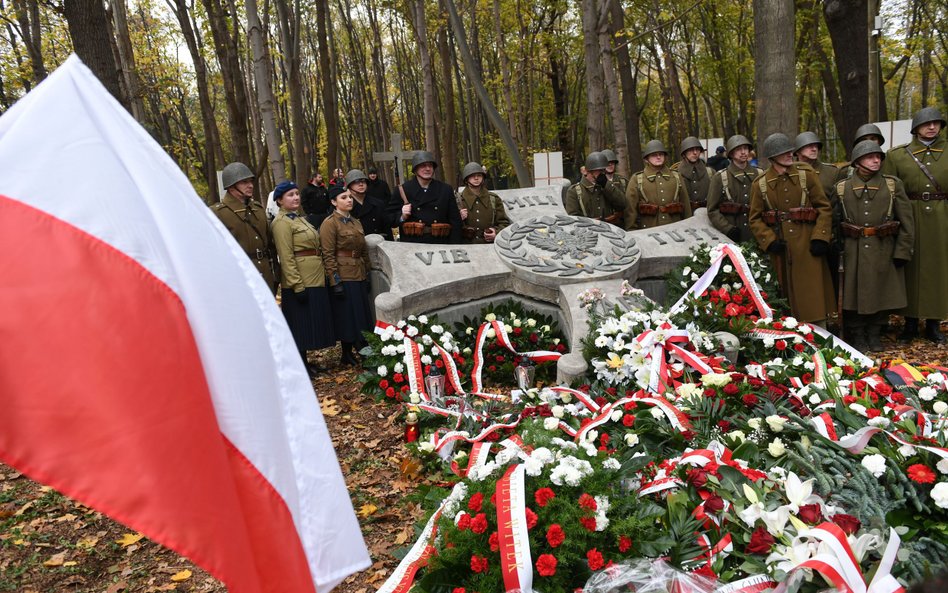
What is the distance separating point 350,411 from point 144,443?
Result: 14.4 feet

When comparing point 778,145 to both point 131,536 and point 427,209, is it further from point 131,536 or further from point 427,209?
point 131,536

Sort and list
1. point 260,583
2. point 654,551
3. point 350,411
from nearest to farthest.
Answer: point 260,583 < point 654,551 < point 350,411

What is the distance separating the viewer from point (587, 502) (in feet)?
9.23

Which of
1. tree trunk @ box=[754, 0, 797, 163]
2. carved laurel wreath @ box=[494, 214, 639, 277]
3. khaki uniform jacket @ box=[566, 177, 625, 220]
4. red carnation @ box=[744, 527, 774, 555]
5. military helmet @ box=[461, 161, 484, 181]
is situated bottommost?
red carnation @ box=[744, 527, 774, 555]

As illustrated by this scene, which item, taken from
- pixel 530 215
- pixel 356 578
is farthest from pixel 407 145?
pixel 356 578

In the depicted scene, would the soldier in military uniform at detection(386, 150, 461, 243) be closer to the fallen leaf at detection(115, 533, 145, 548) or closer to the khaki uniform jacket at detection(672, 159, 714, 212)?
the khaki uniform jacket at detection(672, 159, 714, 212)

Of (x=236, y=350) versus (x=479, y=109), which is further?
(x=479, y=109)

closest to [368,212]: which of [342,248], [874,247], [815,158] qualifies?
[342,248]

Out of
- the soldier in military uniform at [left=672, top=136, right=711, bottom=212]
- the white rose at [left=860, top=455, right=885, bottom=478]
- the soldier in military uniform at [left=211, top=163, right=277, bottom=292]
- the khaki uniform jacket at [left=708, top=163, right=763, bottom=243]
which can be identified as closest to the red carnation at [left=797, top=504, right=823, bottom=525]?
the white rose at [left=860, top=455, right=885, bottom=478]

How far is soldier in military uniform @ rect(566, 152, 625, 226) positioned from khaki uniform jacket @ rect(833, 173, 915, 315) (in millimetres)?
2356

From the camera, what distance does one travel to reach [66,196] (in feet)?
5.74

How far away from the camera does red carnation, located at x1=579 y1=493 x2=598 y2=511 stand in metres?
2.81

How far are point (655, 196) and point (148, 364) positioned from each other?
7211 millimetres

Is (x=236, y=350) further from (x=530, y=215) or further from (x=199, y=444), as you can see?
(x=530, y=215)
